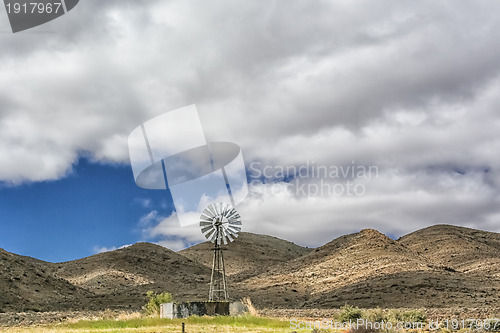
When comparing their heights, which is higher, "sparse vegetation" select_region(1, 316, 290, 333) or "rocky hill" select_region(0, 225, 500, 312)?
"rocky hill" select_region(0, 225, 500, 312)

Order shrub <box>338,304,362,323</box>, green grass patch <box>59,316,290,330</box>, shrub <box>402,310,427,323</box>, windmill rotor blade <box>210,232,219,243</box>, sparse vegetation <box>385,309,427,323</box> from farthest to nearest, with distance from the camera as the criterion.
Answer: windmill rotor blade <box>210,232,219,243</box> → shrub <box>338,304,362,323</box> → shrub <box>402,310,427,323</box> → sparse vegetation <box>385,309,427,323</box> → green grass patch <box>59,316,290,330</box>

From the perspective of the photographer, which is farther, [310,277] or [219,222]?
[310,277]

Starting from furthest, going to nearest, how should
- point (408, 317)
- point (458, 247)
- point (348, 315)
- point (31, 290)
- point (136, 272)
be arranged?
point (458, 247) < point (136, 272) < point (31, 290) < point (348, 315) < point (408, 317)

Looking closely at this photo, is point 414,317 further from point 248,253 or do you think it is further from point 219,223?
point 248,253

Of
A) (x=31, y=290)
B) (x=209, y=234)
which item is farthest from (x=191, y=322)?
(x=31, y=290)

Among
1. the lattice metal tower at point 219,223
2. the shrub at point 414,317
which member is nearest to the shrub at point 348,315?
the shrub at point 414,317

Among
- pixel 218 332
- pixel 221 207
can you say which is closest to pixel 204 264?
pixel 221 207

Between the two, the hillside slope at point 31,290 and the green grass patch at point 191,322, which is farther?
the hillside slope at point 31,290

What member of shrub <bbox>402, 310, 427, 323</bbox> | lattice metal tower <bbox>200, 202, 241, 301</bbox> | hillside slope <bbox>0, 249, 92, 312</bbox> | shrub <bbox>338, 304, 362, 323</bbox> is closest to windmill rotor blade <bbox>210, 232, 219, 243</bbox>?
lattice metal tower <bbox>200, 202, 241, 301</bbox>

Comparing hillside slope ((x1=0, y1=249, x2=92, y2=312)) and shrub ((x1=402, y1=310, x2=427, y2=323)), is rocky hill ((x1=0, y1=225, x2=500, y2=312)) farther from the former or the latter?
shrub ((x1=402, y1=310, x2=427, y2=323))

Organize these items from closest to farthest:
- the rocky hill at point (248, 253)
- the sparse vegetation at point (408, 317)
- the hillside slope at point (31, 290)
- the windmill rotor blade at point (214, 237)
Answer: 1. the sparse vegetation at point (408, 317)
2. the windmill rotor blade at point (214, 237)
3. the hillside slope at point (31, 290)
4. the rocky hill at point (248, 253)

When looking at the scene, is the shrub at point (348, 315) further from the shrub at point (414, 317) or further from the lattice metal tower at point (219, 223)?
the lattice metal tower at point (219, 223)

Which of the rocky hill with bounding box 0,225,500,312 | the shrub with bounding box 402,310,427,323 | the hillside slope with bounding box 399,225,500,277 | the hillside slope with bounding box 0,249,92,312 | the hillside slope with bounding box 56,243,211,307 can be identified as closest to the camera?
the shrub with bounding box 402,310,427,323

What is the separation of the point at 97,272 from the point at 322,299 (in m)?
39.7
